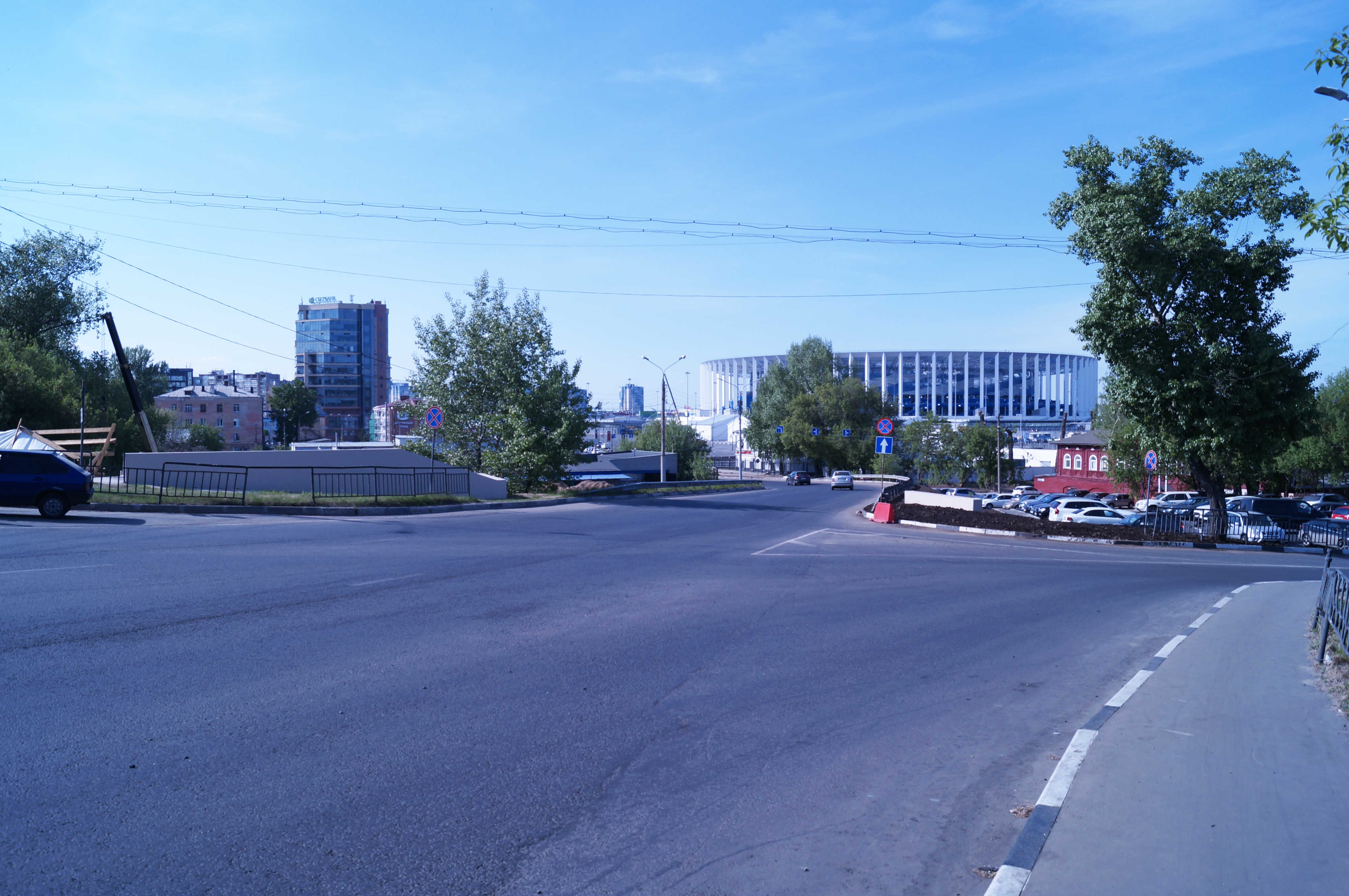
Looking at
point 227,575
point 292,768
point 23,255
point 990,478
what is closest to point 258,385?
point 23,255

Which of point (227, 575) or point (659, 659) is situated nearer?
point (659, 659)

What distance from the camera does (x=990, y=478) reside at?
82.4 metres

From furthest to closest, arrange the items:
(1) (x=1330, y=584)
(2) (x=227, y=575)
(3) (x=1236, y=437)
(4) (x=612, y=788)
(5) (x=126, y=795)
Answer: (3) (x=1236, y=437) < (2) (x=227, y=575) < (1) (x=1330, y=584) < (4) (x=612, y=788) < (5) (x=126, y=795)

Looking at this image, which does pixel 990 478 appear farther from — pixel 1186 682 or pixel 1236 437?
pixel 1186 682

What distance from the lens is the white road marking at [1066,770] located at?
16.5ft

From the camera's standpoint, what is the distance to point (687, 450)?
9331cm

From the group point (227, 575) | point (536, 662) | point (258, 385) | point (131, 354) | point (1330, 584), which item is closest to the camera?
point (536, 662)

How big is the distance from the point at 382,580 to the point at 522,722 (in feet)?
24.1

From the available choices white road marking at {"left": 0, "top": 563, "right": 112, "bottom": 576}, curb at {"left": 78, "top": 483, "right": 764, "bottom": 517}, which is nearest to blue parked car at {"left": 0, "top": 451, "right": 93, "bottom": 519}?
curb at {"left": 78, "top": 483, "right": 764, "bottom": 517}

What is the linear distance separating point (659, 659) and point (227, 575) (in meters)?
7.78

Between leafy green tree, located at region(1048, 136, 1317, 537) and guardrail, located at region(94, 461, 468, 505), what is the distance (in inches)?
942

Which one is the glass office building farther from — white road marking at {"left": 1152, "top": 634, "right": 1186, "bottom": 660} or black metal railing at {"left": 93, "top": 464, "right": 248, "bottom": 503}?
white road marking at {"left": 1152, "top": 634, "right": 1186, "bottom": 660}

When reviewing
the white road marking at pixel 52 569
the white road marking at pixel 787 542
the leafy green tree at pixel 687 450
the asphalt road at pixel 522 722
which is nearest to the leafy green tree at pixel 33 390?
the asphalt road at pixel 522 722

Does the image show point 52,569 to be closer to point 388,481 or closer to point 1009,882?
point 1009,882
